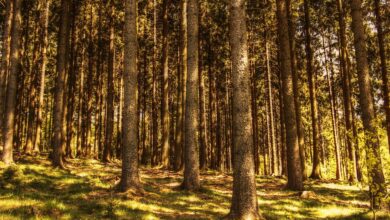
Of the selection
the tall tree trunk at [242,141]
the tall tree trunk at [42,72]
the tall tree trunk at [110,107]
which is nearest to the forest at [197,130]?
the tall tree trunk at [242,141]

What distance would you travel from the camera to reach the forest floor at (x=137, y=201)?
26.3ft

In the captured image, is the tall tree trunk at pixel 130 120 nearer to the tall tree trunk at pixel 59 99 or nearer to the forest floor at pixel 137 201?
the forest floor at pixel 137 201

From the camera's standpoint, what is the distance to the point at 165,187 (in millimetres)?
12828

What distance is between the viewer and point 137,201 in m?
9.91

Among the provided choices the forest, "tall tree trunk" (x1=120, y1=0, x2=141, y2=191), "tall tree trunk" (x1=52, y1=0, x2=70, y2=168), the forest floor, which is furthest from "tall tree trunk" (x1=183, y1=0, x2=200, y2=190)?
"tall tree trunk" (x1=52, y1=0, x2=70, y2=168)

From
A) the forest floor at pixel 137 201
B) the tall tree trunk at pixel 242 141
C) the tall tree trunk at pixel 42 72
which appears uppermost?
the tall tree trunk at pixel 42 72

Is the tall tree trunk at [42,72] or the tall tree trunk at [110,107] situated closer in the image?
the tall tree trunk at [110,107]

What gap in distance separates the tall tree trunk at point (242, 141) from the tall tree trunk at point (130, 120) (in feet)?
13.3

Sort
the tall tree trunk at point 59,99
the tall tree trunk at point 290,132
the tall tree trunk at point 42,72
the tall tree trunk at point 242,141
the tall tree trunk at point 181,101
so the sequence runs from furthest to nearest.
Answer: the tall tree trunk at point 42,72, the tall tree trunk at point 181,101, the tall tree trunk at point 59,99, the tall tree trunk at point 290,132, the tall tree trunk at point 242,141

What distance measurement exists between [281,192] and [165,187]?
484 centimetres

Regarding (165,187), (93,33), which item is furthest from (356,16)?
(93,33)

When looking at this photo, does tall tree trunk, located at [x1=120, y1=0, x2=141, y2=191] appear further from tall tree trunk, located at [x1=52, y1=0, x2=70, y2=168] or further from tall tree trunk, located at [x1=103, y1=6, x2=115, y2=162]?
tall tree trunk, located at [x1=103, y1=6, x2=115, y2=162]

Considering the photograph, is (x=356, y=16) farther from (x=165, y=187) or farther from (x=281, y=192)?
(x=165, y=187)

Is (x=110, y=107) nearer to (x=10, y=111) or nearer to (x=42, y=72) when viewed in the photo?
(x=42, y=72)
